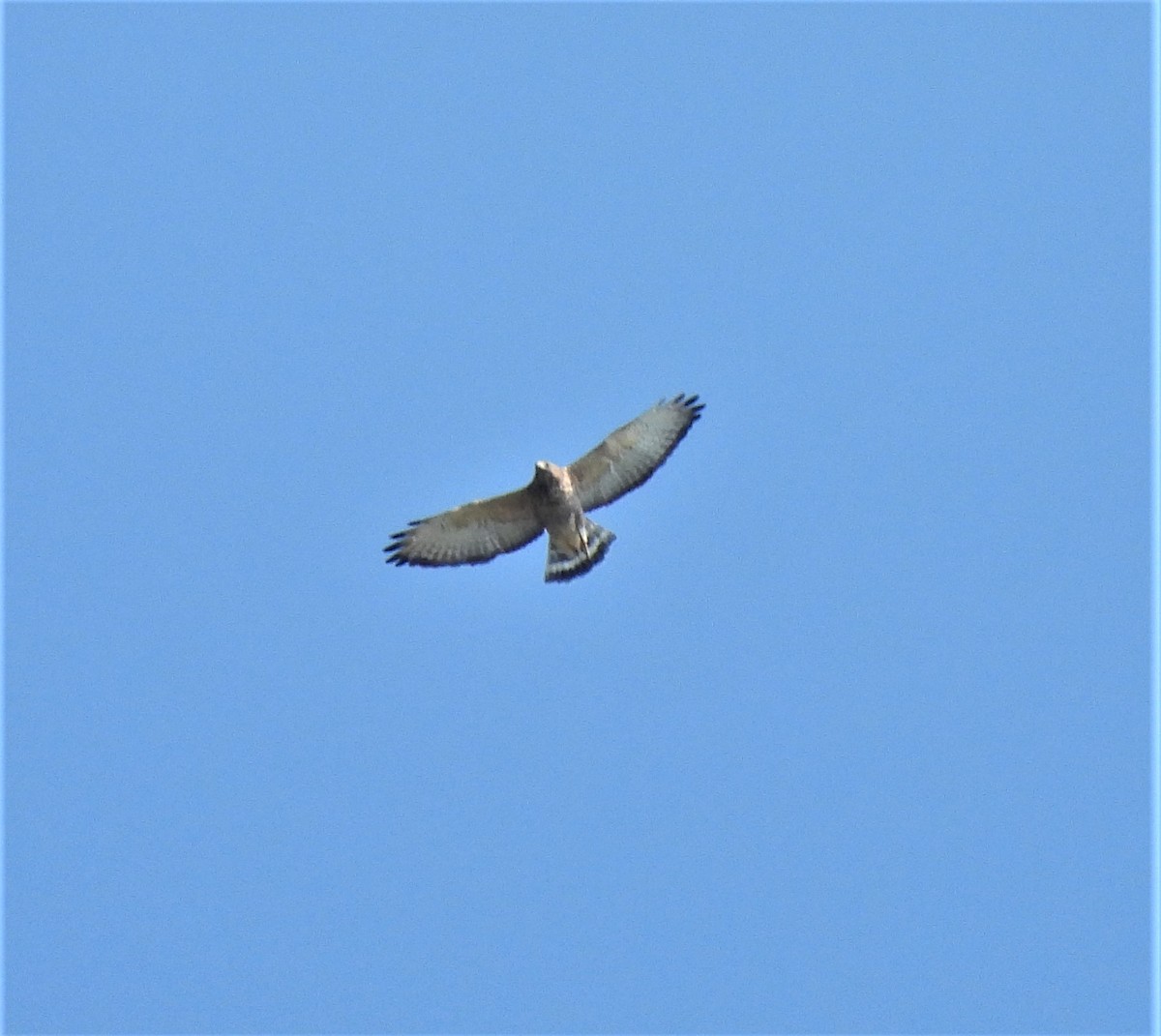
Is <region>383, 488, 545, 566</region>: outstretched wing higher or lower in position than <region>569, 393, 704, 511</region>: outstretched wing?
lower

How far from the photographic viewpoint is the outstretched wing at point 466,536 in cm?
2564

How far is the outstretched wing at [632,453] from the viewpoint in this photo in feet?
83.5

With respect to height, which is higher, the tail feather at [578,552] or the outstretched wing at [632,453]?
the outstretched wing at [632,453]

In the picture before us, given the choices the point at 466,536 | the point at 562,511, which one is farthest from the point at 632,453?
the point at 466,536

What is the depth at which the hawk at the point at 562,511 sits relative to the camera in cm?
2542

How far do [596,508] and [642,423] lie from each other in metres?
0.83

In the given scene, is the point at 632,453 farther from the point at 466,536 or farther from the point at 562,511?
the point at 466,536

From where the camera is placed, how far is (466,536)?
25.8 meters

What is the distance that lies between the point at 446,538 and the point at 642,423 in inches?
74.9

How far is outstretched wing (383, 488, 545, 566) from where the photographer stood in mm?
25641

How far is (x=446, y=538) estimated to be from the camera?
84.7ft

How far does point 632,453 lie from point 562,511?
75cm

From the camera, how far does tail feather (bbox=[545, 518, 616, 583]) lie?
84.1 feet

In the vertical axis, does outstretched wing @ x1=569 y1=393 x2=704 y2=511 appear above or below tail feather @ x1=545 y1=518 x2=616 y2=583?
above
